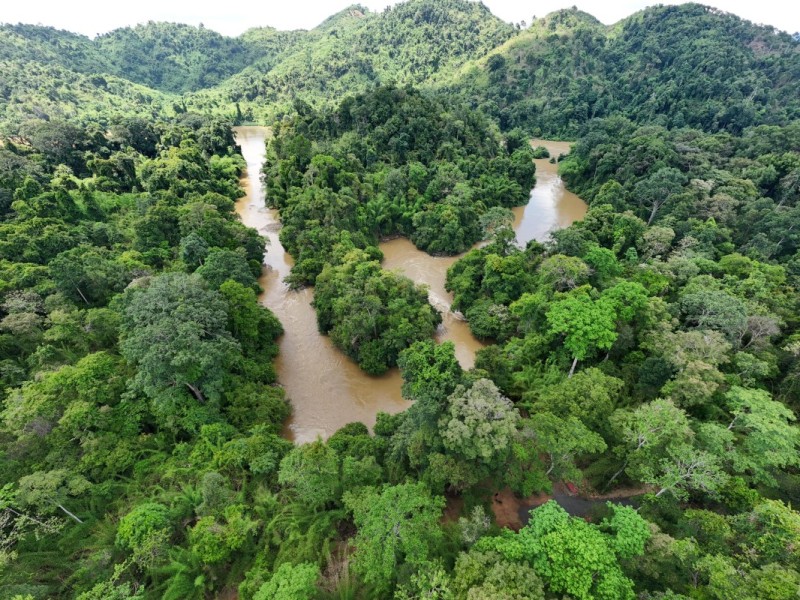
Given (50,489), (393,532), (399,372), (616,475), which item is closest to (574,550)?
(393,532)

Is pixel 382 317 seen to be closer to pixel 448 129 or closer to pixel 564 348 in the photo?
pixel 564 348

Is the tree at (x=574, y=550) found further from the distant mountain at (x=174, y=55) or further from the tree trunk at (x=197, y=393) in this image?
the distant mountain at (x=174, y=55)

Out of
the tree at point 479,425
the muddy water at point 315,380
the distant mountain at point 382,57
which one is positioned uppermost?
the distant mountain at point 382,57

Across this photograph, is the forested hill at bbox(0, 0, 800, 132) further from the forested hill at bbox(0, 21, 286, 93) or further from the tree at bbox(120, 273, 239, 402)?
the tree at bbox(120, 273, 239, 402)

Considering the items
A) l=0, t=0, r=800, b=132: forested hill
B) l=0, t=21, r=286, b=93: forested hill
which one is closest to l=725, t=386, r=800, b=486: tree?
l=0, t=0, r=800, b=132: forested hill

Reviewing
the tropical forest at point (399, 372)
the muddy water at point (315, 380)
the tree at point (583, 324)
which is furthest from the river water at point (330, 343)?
the tree at point (583, 324)

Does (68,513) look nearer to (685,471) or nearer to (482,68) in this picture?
(685,471)
